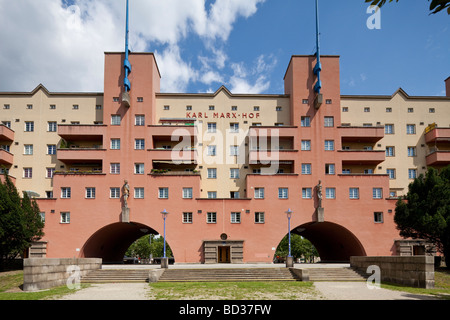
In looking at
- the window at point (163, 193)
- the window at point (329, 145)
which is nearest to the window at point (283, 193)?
the window at point (329, 145)

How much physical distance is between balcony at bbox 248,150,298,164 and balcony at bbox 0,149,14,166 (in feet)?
96.4

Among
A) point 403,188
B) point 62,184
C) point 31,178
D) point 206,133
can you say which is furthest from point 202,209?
point 403,188

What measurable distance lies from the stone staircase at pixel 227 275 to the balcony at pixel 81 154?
20.9 meters

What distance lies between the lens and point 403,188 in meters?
51.5

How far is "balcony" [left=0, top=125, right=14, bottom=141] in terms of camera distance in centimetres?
4847

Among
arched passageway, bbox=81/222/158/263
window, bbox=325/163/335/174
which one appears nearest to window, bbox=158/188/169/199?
arched passageway, bbox=81/222/158/263

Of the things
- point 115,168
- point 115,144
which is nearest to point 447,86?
point 115,144

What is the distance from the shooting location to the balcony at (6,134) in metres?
48.5

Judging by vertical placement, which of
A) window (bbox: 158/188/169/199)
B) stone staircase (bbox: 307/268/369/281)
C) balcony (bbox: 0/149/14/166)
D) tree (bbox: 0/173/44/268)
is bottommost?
stone staircase (bbox: 307/268/369/281)

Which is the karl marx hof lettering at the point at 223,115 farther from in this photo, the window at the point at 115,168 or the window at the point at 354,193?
the window at the point at 354,193

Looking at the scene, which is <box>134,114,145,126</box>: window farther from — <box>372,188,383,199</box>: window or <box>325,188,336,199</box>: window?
<box>372,188,383,199</box>: window

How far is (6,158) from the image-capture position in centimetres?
4859

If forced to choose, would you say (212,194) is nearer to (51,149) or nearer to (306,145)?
(306,145)

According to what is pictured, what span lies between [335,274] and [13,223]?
2985 centimetres
